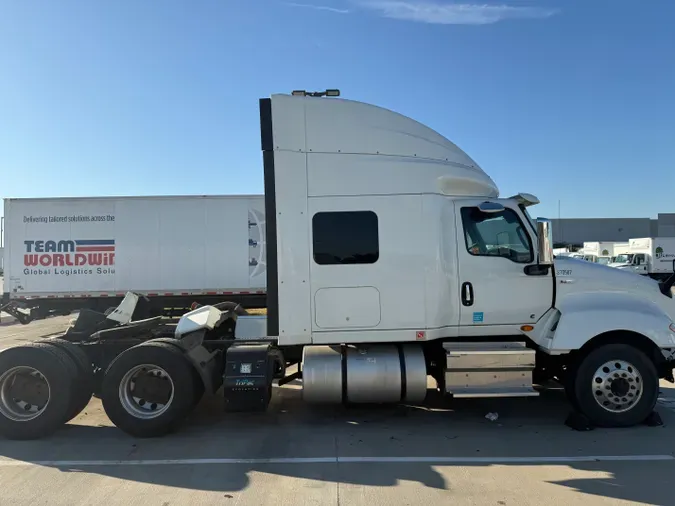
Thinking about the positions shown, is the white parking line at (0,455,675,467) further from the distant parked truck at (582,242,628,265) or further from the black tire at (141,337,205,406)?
the distant parked truck at (582,242,628,265)

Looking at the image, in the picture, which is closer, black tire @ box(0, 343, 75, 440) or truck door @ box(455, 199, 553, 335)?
black tire @ box(0, 343, 75, 440)

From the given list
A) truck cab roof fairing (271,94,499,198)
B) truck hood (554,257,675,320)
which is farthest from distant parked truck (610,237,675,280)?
truck cab roof fairing (271,94,499,198)

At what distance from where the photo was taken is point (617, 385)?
520 cm

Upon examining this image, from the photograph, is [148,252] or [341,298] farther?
[148,252]

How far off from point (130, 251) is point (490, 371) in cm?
1095

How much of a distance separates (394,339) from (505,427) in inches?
64.6

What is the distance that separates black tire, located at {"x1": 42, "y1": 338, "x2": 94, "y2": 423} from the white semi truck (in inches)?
0.9

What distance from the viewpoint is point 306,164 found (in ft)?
17.5

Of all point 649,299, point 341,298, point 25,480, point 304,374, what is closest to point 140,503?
point 25,480

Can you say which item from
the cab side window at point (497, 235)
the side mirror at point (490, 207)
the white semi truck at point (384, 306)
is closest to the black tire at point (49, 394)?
the white semi truck at point (384, 306)

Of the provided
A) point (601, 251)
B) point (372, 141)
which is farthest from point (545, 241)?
point (601, 251)

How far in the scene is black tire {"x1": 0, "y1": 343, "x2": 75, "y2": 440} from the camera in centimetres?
512

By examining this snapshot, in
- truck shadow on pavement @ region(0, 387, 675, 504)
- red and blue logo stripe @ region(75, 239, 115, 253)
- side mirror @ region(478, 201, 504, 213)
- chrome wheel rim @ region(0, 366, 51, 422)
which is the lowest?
truck shadow on pavement @ region(0, 387, 675, 504)

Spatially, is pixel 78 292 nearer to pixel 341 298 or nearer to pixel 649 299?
pixel 341 298
